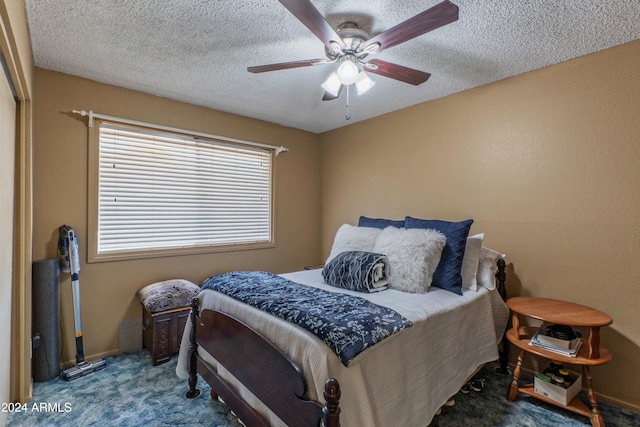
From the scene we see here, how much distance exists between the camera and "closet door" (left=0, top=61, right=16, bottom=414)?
1475 millimetres

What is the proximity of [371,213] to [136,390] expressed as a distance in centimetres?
272

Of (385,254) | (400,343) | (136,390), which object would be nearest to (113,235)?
(136,390)

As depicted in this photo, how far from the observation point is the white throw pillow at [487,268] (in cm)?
232

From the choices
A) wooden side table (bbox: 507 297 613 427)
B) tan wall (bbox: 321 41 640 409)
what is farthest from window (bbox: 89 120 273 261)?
wooden side table (bbox: 507 297 613 427)

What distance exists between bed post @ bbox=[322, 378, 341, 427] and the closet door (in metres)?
1.63

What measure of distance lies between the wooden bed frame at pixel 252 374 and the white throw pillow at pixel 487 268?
1689mm

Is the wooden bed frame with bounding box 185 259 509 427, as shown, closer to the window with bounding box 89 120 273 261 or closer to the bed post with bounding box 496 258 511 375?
the window with bounding box 89 120 273 261

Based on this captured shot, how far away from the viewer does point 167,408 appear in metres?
1.97

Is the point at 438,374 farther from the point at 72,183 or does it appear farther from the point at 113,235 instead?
the point at 72,183

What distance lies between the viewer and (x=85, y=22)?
6.01ft

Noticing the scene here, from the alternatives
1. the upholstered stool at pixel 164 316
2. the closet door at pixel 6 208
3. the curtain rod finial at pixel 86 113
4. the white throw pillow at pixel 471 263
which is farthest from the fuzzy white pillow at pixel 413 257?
the curtain rod finial at pixel 86 113

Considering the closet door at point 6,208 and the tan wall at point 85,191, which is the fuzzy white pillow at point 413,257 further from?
the closet door at point 6,208

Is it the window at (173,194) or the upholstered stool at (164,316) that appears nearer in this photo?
the upholstered stool at (164,316)

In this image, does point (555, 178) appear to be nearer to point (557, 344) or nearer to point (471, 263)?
point (471, 263)
